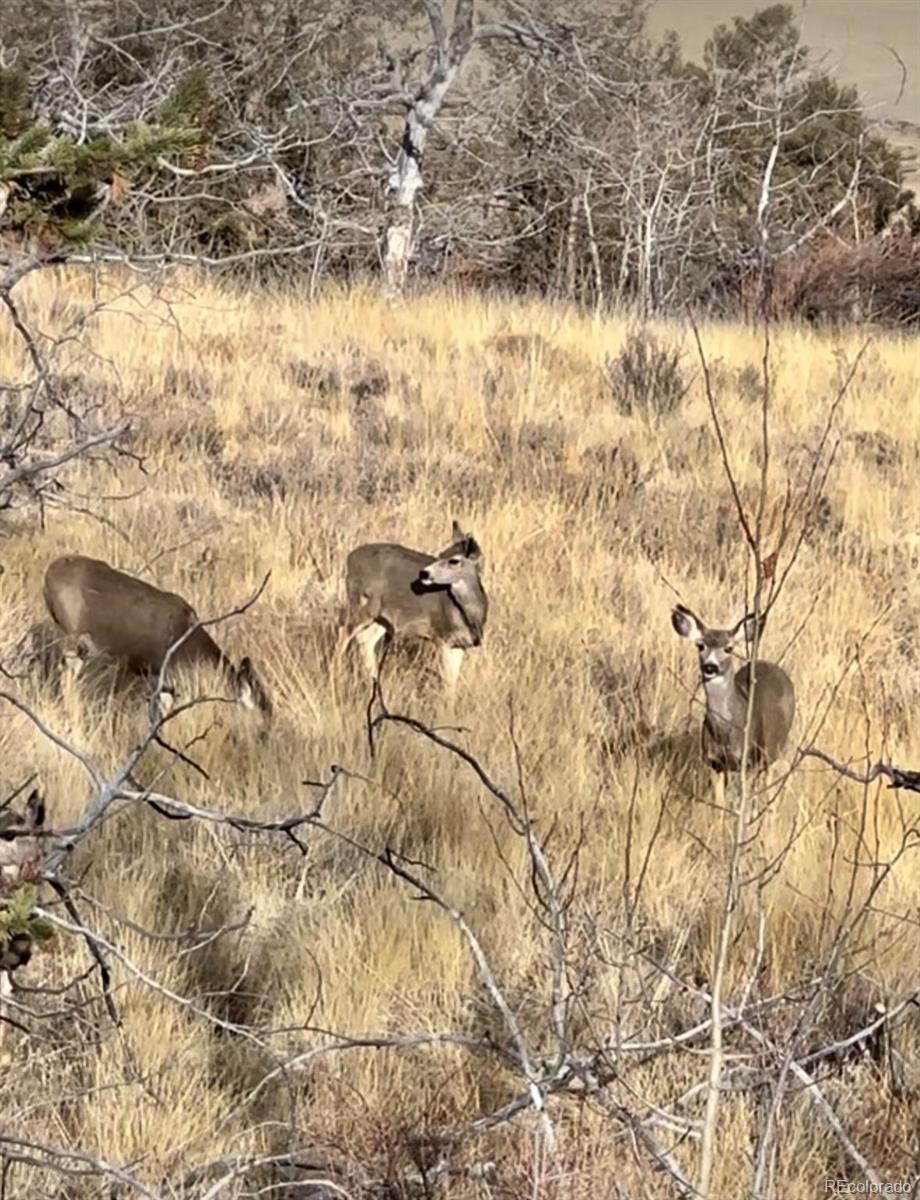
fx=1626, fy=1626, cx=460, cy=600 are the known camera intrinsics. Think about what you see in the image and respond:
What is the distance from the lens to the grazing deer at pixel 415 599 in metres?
5.84

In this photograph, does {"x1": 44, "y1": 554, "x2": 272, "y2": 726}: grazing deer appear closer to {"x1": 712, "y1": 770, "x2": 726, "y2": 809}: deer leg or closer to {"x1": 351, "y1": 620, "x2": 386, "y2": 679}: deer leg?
{"x1": 351, "y1": 620, "x2": 386, "y2": 679}: deer leg

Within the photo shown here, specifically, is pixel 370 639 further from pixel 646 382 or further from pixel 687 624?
pixel 646 382

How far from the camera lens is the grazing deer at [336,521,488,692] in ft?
19.1

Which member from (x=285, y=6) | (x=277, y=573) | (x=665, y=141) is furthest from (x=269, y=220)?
(x=277, y=573)

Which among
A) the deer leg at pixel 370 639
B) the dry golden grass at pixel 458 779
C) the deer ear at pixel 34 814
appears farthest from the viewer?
the deer leg at pixel 370 639

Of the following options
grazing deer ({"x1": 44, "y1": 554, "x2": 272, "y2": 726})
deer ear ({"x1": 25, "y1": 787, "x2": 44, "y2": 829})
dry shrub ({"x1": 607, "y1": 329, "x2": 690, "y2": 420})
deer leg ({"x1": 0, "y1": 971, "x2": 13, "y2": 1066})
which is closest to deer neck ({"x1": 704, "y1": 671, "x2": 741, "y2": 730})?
grazing deer ({"x1": 44, "y1": 554, "x2": 272, "y2": 726})

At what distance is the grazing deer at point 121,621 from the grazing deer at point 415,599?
0.55 metres

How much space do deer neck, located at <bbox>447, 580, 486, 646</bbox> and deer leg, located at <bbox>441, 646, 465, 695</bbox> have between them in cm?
10

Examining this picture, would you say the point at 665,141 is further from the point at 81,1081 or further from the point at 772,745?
the point at 81,1081

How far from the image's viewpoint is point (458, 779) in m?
4.50

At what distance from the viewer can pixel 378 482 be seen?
27.0 feet

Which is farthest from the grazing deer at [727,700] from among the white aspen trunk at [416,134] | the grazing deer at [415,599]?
the white aspen trunk at [416,134]

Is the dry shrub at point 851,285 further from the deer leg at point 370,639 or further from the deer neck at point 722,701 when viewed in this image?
the deer neck at point 722,701

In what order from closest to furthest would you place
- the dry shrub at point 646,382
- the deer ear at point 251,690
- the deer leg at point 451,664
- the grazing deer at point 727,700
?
1. the grazing deer at point 727,700
2. the deer ear at point 251,690
3. the deer leg at point 451,664
4. the dry shrub at point 646,382
